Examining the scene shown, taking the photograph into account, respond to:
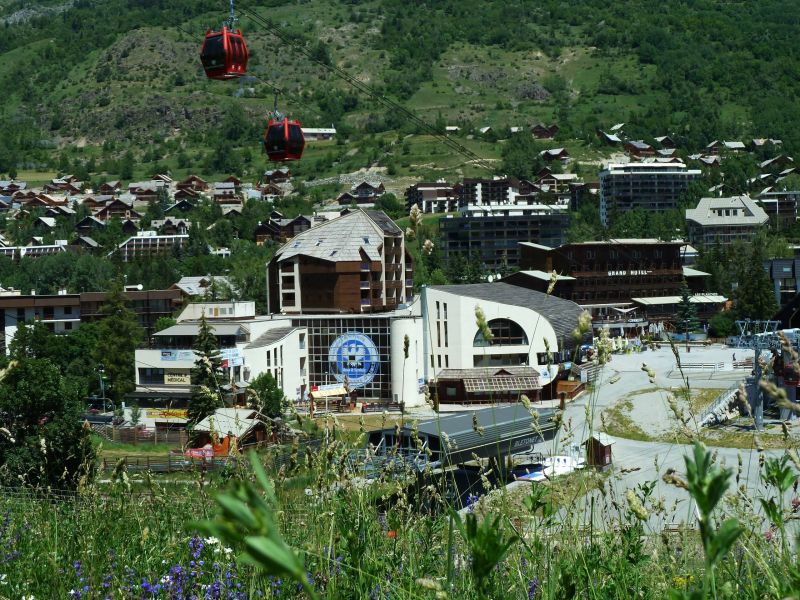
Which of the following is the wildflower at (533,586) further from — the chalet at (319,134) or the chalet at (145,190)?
the chalet at (319,134)

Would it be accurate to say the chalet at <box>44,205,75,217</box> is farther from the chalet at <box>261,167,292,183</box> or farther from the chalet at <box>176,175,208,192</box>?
the chalet at <box>261,167,292,183</box>

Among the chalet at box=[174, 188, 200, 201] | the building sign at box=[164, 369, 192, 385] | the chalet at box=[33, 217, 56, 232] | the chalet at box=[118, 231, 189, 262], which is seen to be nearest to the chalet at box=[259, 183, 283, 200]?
the chalet at box=[174, 188, 200, 201]

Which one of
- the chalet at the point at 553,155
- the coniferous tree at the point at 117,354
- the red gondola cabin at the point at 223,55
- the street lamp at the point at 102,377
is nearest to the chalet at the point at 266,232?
the chalet at the point at 553,155

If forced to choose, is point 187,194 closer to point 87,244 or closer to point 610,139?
point 87,244

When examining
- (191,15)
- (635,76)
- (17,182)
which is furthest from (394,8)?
(17,182)

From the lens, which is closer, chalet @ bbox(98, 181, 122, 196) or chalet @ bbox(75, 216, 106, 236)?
chalet @ bbox(75, 216, 106, 236)

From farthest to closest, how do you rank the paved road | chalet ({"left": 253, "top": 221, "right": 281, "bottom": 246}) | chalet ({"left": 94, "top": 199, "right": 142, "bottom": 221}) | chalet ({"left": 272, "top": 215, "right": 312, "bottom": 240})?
chalet ({"left": 94, "top": 199, "right": 142, "bottom": 221})
chalet ({"left": 253, "top": 221, "right": 281, "bottom": 246})
chalet ({"left": 272, "top": 215, "right": 312, "bottom": 240})
the paved road

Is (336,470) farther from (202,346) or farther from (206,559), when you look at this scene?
(202,346)
